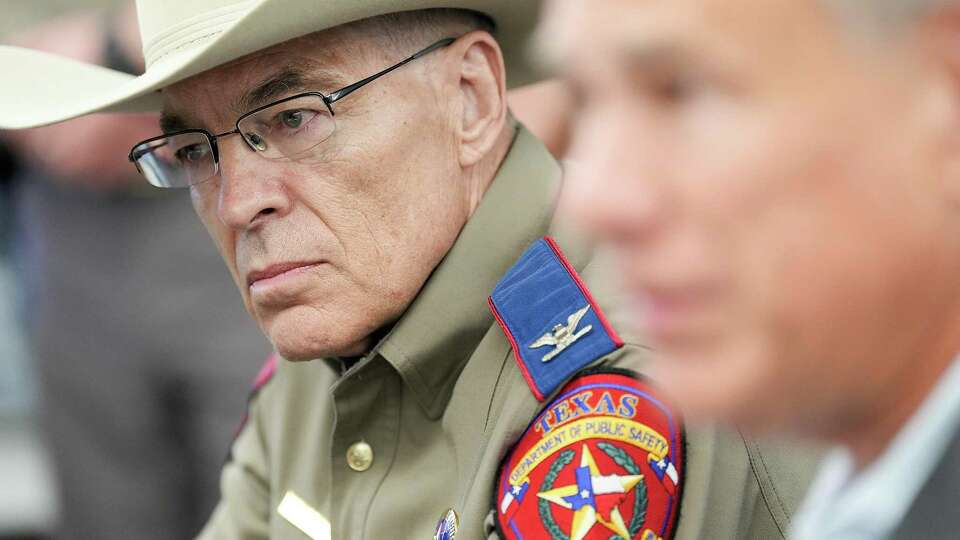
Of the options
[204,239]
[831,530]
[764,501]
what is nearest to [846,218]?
[831,530]

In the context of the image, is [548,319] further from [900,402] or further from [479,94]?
[900,402]

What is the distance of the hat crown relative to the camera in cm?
256

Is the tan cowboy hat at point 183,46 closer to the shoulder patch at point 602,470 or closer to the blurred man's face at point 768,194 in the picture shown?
the shoulder patch at point 602,470

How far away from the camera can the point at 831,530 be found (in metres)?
1.42

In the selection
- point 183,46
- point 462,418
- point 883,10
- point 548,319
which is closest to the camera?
point 883,10

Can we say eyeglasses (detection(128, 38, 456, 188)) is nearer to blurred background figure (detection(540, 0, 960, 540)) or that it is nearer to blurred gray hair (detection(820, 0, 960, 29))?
blurred background figure (detection(540, 0, 960, 540))

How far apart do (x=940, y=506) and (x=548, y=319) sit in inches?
43.8

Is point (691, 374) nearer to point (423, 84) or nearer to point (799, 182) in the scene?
point (799, 182)

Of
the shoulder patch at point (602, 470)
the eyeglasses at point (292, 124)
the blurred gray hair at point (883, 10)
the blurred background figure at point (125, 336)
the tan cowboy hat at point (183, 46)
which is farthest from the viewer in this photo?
the blurred background figure at point (125, 336)

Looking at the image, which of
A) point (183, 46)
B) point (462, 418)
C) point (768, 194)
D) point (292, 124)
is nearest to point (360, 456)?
point (462, 418)

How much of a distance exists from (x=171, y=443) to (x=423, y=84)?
2663mm

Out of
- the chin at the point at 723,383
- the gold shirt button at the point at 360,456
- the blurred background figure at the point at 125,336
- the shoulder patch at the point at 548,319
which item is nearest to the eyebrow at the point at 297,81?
the shoulder patch at the point at 548,319

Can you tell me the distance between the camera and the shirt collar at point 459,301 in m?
2.53

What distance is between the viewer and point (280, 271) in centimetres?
252
